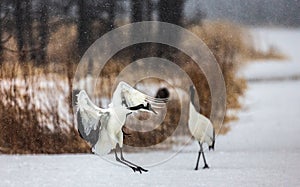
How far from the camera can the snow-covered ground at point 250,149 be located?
2.58 metres

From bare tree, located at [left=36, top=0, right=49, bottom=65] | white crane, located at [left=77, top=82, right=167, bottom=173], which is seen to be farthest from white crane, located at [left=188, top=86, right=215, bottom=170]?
bare tree, located at [left=36, top=0, right=49, bottom=65]

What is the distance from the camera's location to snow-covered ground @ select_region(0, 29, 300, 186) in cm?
258

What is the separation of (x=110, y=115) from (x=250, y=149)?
575 mm

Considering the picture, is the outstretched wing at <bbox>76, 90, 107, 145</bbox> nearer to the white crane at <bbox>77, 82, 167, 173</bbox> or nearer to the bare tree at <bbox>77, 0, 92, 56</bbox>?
the white crane at <bbox>77, 82, 167, 173</bbox>

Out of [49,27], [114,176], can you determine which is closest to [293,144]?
[114,176]

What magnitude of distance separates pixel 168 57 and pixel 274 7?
0.46 meters

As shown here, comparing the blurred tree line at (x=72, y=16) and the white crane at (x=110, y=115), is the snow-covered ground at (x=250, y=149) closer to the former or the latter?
the white crane at (x=110, y=115)

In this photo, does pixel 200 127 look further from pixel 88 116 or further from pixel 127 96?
pixel 88 116

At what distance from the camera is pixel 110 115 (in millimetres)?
2520

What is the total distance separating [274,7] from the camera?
2.62 m

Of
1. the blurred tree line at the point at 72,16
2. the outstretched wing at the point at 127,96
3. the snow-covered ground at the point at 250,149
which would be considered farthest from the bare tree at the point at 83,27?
the snow-covered ground at the point at 250,149

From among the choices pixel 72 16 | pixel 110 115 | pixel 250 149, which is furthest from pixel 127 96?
pixel 250 149

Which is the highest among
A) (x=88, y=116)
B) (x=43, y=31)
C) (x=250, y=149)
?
(x=43, y=31)

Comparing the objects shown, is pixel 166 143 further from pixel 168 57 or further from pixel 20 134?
pixel 20 134
